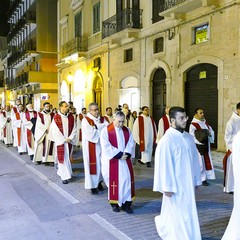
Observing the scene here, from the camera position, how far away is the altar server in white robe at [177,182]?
4516 millimetres

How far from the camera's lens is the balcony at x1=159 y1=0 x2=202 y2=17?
13378 mm

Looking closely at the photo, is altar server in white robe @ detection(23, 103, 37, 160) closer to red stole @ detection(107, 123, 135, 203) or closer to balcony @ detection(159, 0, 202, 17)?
balcony @ detection(159, 0, 202, 17)

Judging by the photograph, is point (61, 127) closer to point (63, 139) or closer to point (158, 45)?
point (63, 139)

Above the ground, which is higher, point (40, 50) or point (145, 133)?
point (40, 50)

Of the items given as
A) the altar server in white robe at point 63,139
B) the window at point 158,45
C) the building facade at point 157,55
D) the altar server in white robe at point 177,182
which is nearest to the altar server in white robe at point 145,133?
the building facade at point 157,55

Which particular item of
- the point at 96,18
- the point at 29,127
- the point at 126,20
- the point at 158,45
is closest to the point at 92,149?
the point at 29,127

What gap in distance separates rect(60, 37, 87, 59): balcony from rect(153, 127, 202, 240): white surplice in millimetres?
20156

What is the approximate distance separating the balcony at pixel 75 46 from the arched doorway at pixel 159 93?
832 centimetres

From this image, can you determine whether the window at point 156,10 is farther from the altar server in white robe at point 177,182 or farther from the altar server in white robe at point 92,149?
the altar server in white robe at point 177,182

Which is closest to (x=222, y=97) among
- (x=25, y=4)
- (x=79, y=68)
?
(x=79, y=68)

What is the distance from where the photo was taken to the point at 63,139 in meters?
9.10

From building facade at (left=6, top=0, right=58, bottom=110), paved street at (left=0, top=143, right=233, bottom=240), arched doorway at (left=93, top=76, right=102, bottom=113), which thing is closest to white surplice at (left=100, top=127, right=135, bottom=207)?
paved street at (left=0, top=143, right=233, bottom=240)

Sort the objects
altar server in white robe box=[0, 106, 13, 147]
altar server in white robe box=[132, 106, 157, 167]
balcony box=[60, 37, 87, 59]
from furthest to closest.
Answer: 1. balcony box=[60, 37, 87, 59]
2. altar server in white robe box=[0, 106, 13, 147]
3. altar server in white robe box=[132, 106, 157, 167]

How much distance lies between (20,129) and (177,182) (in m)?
11.4
